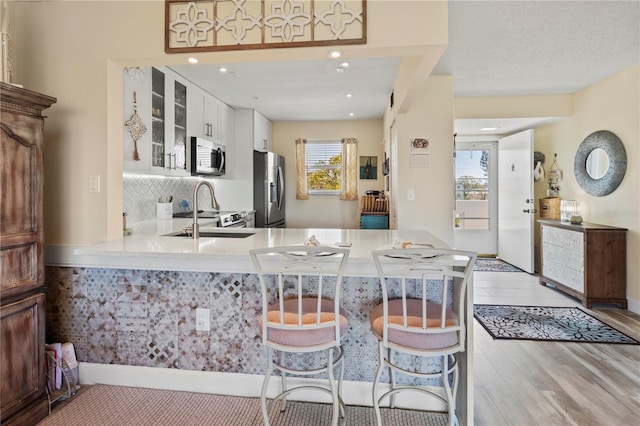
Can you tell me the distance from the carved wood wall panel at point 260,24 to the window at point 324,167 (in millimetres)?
4454

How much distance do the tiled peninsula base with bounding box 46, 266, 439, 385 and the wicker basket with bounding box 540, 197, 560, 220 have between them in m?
4.10

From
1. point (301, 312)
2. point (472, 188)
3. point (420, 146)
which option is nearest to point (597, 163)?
point (420, 146)

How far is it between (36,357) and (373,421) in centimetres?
185

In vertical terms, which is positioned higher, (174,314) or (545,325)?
(174,314)

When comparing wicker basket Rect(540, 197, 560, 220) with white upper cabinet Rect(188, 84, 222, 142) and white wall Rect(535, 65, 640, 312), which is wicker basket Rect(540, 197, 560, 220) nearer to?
white wall Rect(535, 65, 640, 312)

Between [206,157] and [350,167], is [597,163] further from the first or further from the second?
→ [206,157]

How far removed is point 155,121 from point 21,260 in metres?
1.80

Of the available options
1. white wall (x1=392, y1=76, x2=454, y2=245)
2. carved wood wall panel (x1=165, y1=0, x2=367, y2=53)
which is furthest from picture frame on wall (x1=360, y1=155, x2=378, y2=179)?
carved wood wall panel (x1=165, y1=0, x2=367, y2=53)

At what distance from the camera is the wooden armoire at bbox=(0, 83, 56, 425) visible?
69.6 inches

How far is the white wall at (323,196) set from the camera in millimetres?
6379

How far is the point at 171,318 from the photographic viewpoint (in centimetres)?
222

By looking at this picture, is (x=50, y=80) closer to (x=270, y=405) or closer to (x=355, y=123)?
(x=270, y=405)

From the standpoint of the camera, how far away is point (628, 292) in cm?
375

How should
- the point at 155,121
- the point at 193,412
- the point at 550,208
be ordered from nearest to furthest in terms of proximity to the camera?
1. the point at 193,412
2. the point at 155,121
3. the point at 550,208
